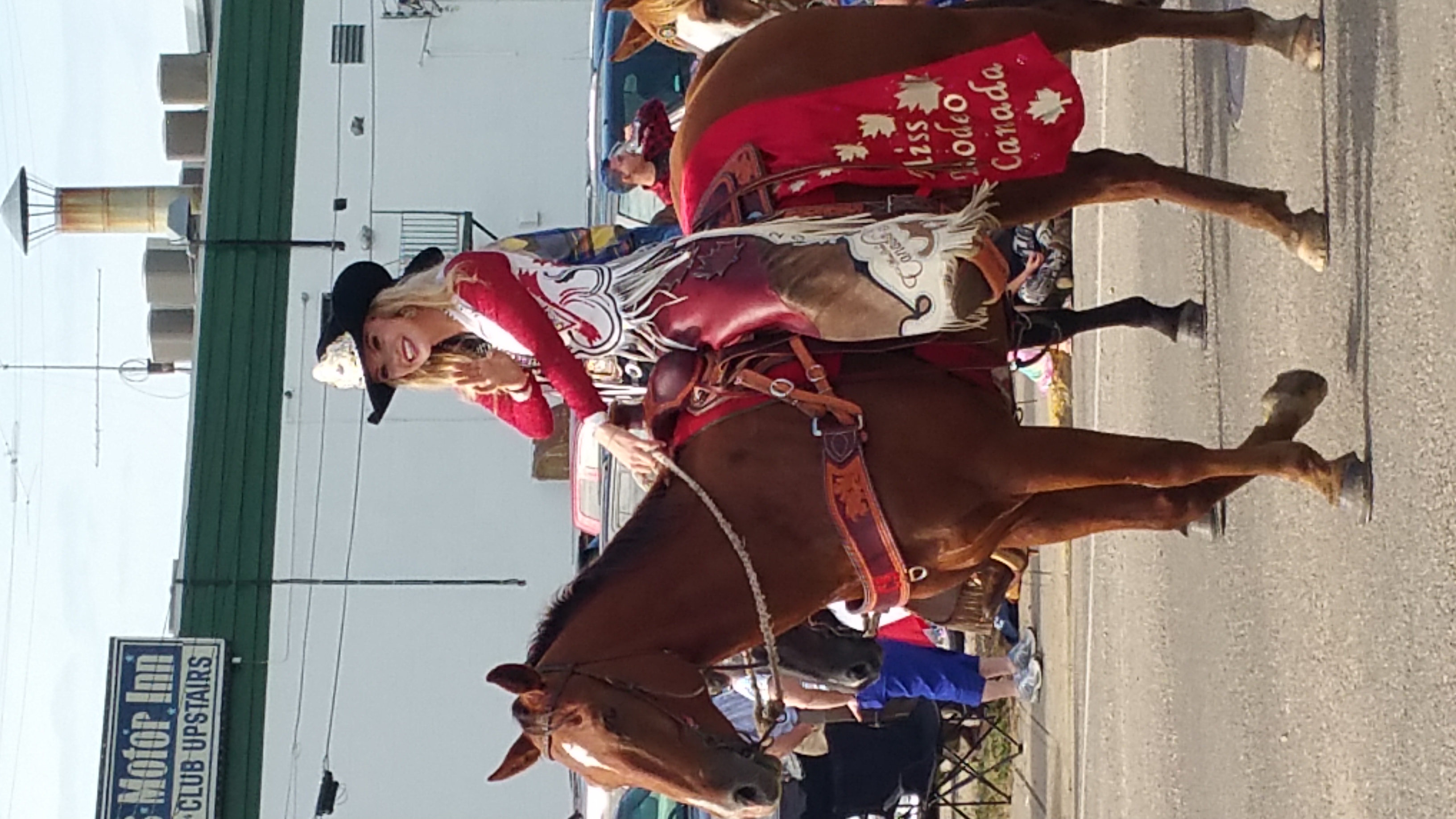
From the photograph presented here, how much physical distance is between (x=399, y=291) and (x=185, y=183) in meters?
14.1

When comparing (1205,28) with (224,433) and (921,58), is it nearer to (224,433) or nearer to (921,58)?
(921,58)

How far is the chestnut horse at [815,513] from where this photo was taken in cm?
346

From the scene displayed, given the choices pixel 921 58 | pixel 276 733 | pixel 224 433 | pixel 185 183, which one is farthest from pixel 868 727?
pixel 185 183

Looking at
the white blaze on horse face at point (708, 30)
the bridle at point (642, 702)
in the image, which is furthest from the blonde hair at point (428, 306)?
the white blaze on horse face at point (708, 30)

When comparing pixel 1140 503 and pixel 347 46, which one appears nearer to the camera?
pixel 1140 503

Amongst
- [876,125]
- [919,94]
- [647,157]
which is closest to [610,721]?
[876,125]

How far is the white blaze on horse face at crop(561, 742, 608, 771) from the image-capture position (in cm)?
334

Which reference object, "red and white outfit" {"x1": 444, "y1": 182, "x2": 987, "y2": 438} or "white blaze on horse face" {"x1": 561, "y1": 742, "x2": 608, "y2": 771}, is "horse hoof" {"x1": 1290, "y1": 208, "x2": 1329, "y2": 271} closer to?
"red and white outfit" {"x1": 444, "y1": 182, "x2": 987, "y2": 438}

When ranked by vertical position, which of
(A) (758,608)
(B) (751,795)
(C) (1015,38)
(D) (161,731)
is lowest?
(B) (751,795)

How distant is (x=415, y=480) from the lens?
15.0 metres

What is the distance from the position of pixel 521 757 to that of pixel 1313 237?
2.95m

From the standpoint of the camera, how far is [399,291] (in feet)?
13.9

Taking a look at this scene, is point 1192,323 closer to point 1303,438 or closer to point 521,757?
point 1303,438

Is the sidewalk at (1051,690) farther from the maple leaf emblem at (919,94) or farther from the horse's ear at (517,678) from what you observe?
the horse's ear at (517,678)
